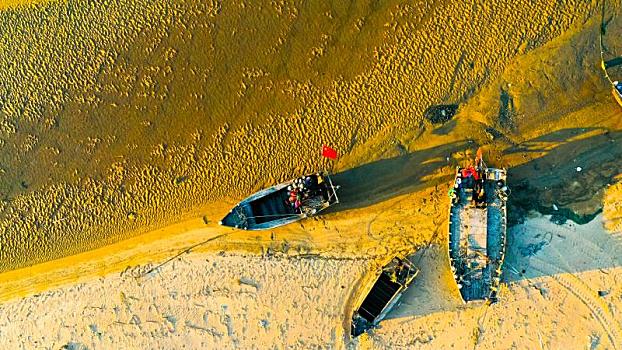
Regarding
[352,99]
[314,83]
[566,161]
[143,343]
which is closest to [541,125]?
[566,161]

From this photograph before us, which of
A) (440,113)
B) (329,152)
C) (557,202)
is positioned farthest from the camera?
(329,152)

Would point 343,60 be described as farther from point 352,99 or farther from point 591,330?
point 591,330

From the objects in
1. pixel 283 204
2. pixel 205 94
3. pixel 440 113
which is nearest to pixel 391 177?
pixel 440 113

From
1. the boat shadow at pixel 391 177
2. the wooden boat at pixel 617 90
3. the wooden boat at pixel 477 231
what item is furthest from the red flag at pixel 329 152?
the wooden boat at pixel 617 90

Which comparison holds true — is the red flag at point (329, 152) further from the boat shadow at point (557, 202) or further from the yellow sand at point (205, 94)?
the boat shadow at point (557, 202)

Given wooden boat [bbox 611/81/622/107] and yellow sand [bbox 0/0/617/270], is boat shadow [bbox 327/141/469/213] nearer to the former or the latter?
yellow sand [bbox 0/0/617/270]

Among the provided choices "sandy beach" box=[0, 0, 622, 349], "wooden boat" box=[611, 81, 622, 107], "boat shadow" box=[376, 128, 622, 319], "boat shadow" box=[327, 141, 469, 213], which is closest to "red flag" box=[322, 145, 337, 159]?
"sandy beach" box=[0, 0, 622, 349]

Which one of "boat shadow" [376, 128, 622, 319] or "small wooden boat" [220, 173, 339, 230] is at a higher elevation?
"small wooden boat" [220, 173, 339, 230]

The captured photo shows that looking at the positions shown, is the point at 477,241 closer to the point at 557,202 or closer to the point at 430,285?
the point at 430,285
